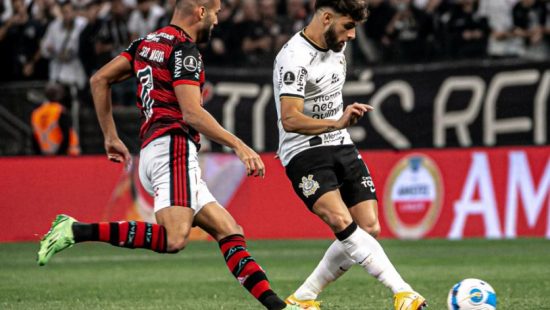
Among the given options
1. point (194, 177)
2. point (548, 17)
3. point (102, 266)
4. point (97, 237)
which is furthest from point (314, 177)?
point (548, 17)

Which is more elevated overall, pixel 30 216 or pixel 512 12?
pixel 512 12

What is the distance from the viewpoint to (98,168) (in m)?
18.0

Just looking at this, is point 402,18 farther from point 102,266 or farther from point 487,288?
point 487,288

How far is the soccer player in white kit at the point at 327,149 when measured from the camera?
27.5ft

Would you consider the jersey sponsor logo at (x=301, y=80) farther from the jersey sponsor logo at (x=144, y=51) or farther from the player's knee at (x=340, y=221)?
the jersey sponsor logo at (x=144, y=51)

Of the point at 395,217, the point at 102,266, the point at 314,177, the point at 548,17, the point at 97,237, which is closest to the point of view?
the point at 97,237

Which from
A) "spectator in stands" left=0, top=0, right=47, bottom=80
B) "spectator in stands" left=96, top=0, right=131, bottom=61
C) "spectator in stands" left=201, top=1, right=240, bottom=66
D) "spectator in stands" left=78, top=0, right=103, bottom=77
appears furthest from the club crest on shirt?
"spectator in stands" left=0, top=0, right=47, bottom=80

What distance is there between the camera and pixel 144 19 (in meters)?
20.3

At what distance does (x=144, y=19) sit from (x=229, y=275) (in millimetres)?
8548

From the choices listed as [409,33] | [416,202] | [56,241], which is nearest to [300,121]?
[56,241]

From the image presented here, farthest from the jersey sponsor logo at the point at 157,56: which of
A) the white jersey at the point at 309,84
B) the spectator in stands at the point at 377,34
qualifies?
the spectator in stands at the point at 377,34

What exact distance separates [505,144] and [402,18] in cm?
324

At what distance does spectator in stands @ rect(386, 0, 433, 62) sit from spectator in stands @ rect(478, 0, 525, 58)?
918mm

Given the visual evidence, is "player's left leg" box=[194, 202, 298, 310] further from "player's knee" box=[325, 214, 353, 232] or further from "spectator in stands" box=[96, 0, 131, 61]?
"spectator in stands" box=[96, 0, 131, 61]
